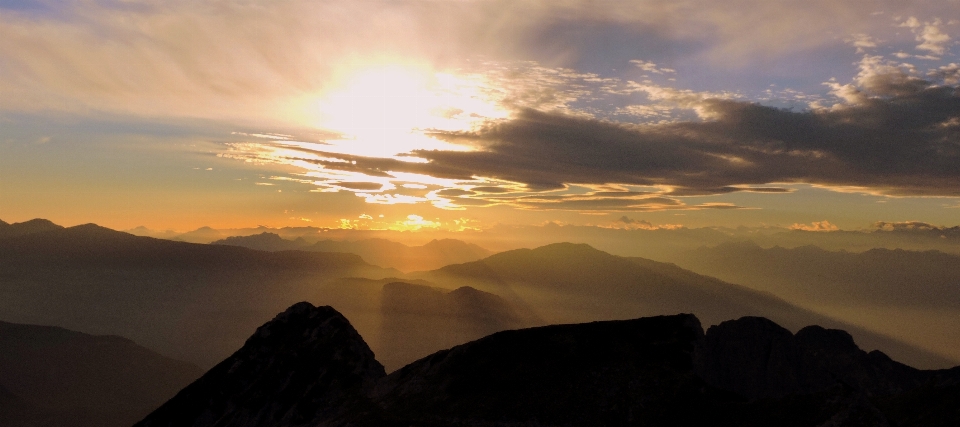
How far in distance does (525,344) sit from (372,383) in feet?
90.7

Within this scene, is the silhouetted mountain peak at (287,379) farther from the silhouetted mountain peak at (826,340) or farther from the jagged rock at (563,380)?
the silhouetted mountain peak at (826,340)

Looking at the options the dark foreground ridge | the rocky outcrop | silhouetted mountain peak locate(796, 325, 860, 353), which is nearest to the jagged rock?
the dark foreground ridge

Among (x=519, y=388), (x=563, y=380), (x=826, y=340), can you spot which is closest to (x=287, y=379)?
(x=519, y=388)

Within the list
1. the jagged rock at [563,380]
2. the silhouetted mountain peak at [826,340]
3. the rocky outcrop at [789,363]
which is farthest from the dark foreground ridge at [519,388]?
the silhouetted mountain peak at [826,340]

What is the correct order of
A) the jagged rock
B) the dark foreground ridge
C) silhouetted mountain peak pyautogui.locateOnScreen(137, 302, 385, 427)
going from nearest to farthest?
the dark foreground ridge
the jagged rock
silhouetted mountain peak pyautogui.locateOnScreen(137, 302, 385, 427)

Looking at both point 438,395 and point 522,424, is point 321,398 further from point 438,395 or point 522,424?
point 522,424

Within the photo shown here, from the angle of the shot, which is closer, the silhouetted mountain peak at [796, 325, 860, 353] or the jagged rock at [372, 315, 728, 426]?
the jagged rock at [372, 315, 728, 426]

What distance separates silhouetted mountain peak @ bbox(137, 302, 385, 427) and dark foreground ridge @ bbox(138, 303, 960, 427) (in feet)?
0.78

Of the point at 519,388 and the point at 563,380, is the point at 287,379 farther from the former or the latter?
the point at 563,380

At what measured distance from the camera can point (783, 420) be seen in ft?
208

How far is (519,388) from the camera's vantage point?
8112 centimetres

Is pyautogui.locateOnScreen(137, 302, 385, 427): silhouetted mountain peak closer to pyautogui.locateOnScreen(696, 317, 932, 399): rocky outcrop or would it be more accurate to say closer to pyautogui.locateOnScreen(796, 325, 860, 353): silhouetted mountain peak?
pyautogui.locateOnScreen(696, 317, 932, 399): rocky outcrop

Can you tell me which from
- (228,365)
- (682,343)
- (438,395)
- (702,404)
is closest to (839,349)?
(682,343)

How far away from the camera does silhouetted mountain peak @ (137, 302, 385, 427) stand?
99.0m
